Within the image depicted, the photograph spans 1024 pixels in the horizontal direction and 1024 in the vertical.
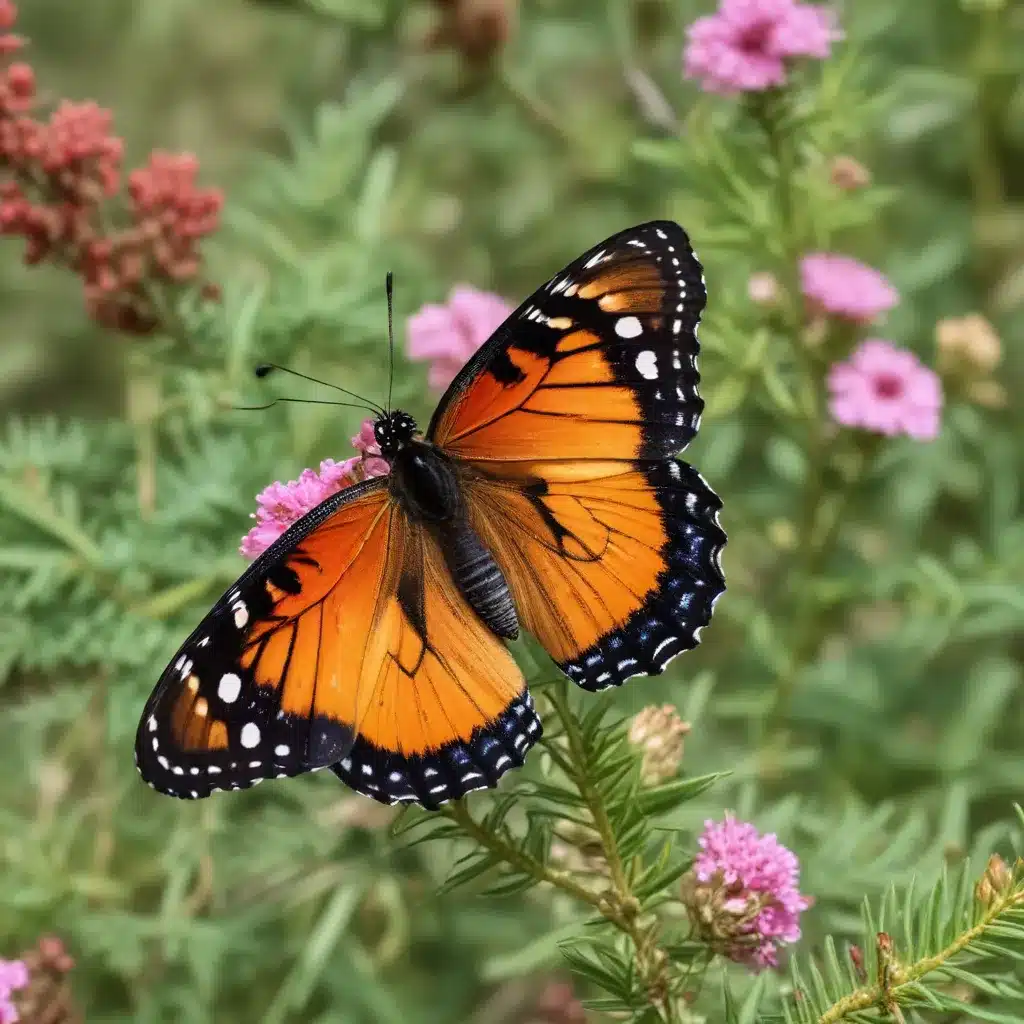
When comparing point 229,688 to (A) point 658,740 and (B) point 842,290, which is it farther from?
(B) point 842,290

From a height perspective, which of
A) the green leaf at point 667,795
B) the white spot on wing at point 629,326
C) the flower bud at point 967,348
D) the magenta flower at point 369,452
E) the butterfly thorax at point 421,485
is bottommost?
the green leaf at point 667,795

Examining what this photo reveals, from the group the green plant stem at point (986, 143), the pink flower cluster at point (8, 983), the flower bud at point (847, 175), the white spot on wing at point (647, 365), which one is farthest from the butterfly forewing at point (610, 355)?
the green plant stem at point (986, 143)

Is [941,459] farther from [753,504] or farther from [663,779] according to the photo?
[663,779]

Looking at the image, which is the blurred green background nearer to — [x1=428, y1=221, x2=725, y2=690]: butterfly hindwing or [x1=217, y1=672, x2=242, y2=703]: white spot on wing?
[x1=428, y1=221, x2=725, y2=690]: butterfly hindwing

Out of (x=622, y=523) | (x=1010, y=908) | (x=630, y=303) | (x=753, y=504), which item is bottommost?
(x=1010, y=908)

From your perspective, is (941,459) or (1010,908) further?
(941,459)

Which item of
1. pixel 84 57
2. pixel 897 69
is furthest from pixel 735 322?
pixel 84 57

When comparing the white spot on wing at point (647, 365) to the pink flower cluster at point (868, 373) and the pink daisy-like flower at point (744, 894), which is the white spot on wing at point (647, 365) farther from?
A: the pink flower cluster at point (868, 373)
